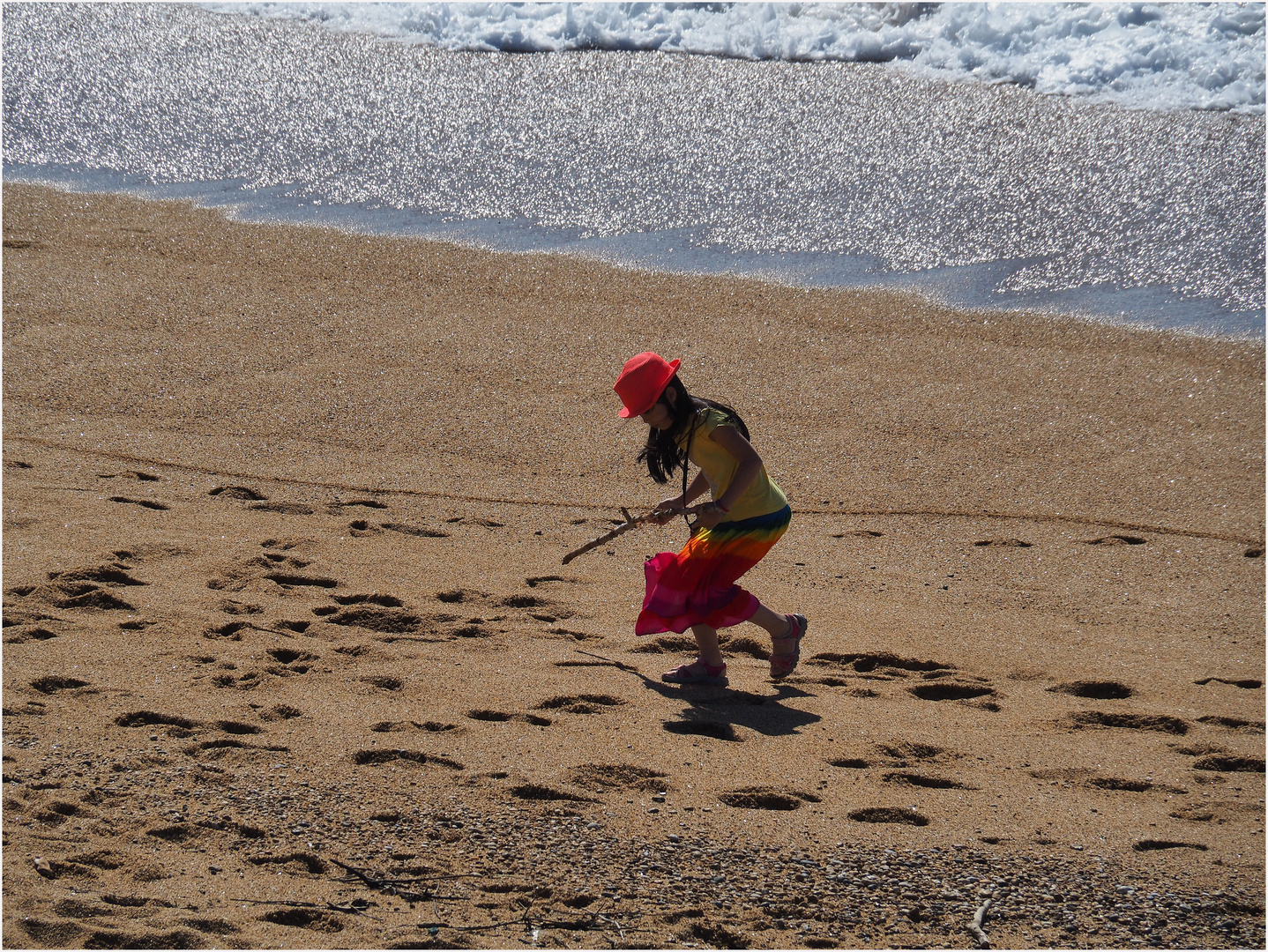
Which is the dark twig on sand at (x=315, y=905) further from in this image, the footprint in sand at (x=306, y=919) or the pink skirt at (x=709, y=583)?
the pink skirt at (x=709, y=583)

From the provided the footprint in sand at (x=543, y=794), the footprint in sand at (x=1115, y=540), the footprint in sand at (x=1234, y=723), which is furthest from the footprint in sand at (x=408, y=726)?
the footprint in sand at (x=1115, y=540)

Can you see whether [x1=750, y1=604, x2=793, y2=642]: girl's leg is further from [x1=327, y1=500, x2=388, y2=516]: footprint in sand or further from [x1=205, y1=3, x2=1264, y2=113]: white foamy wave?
[x1=205, y1=3, x2=1264, y2=113]: white foamy wave

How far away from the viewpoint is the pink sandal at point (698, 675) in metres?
4.03

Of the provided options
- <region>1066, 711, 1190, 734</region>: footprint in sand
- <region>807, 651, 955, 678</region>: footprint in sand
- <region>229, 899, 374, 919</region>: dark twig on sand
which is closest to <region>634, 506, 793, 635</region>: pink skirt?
<region>807, 651, 955, 678</region>: footprint in sand

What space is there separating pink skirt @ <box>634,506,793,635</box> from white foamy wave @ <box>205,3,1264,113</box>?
338 inches

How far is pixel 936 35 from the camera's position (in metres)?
11.9

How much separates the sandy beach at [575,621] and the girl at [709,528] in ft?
0.73

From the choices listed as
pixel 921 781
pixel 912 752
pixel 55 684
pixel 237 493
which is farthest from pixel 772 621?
pixel 237 493

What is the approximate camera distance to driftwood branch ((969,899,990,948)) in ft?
8.96

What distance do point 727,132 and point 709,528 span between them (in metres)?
7.39

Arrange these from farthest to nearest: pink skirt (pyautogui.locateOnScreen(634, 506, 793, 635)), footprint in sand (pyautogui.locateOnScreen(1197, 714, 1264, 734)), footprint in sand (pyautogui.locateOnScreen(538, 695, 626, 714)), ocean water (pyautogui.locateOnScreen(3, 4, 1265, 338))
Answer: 1. ocean water (pyautogui.locateOnScreen(3, 4, 1265, 338))
2. pink skirt (pyautogui.locateOnScreen(634, 506, 793, 635))
3. footprint in sand (pyautogui.locateOnScreen(1197, 714, 1264, 734))
4. footprint in sand (pyautogui.locateOnScreen(538, 695, 626, 714))

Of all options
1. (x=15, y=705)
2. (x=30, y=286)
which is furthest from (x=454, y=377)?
(x=15, y=705)

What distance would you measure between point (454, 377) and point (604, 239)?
8.48 ft

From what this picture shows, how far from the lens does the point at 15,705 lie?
3404 millimetres
